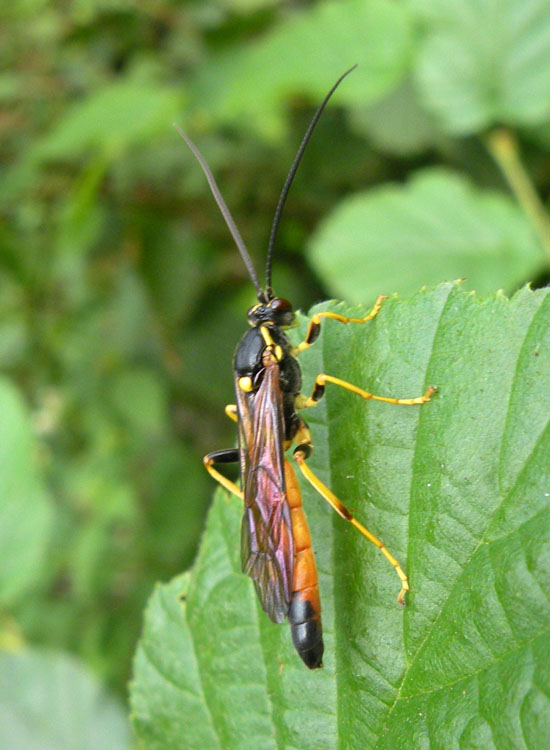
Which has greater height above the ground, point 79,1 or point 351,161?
point 79,1

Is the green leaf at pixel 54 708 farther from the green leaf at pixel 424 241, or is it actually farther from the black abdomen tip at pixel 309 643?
the green leaf at pixel 424 241

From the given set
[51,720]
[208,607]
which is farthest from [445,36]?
[51,720]

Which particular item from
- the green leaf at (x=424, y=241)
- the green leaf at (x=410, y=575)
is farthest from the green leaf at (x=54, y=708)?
the green leaf at (x=424, y=241)

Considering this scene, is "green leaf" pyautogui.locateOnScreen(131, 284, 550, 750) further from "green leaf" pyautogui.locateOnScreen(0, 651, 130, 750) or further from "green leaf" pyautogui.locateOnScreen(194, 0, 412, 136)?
"green leaf" pyautogui.locateOnScreen(194, 0, 412, 136)

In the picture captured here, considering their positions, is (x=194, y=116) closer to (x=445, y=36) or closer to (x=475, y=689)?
(x=445, y=36)

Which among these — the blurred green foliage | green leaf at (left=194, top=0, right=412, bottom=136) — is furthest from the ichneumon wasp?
green leaf at (left=194, top=0, right=412, bottom=136)

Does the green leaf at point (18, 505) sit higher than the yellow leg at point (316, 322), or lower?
higher

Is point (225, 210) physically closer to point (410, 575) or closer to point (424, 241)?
point (410, 575)
